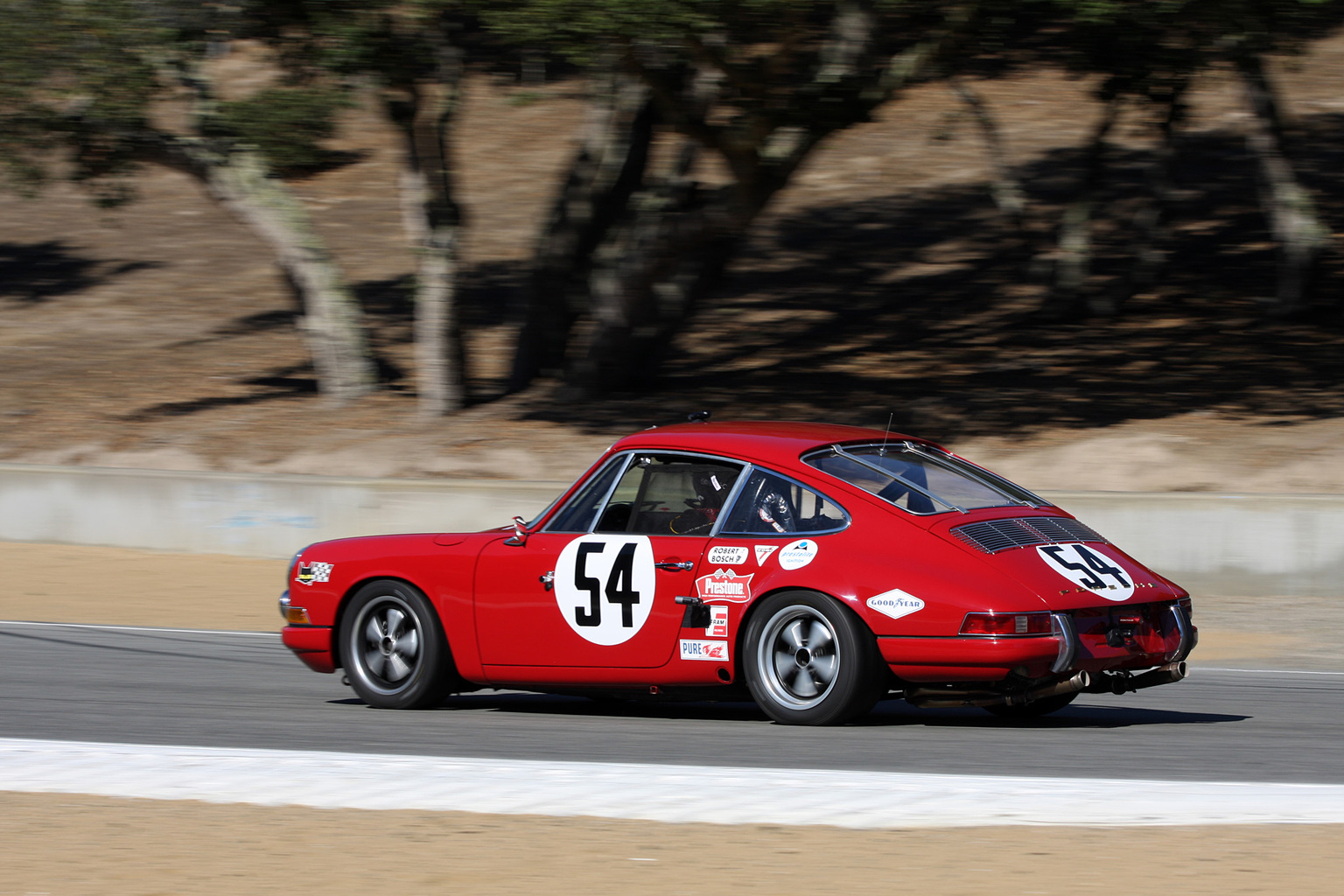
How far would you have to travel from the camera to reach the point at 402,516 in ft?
51.7

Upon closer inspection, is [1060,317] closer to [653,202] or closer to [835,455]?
[653,202]

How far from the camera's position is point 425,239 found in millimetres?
21094

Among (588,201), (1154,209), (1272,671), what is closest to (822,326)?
→ (1154,209)

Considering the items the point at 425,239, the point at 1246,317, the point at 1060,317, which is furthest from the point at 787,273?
the point at 425,239

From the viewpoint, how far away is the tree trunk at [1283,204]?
22750 millimetres

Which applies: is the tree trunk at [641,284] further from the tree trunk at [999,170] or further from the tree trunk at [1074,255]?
the tree trunk at [1074,255]

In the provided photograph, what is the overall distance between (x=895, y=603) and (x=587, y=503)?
5.69 feet

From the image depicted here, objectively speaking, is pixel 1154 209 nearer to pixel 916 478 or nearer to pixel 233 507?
pixel 233 507

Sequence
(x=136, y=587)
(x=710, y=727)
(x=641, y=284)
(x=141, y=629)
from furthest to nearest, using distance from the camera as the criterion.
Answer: (x=641, y=284), (x=136, y=587), (x=141, y=629), (x=710, y=727)

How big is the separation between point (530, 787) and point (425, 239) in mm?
15500

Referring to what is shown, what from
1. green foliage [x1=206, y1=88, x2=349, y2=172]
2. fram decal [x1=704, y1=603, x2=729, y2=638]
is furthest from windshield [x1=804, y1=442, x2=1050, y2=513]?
green foliage [x1=206, y1=88, x2=349, y2=172]

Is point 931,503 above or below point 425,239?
below

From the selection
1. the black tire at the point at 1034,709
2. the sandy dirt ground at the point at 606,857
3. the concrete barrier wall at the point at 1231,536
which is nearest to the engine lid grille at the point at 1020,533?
the black tire at the point at 1034,709

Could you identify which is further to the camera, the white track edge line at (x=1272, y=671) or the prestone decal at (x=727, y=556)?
the white track edge line at (x=1272, y=671)
